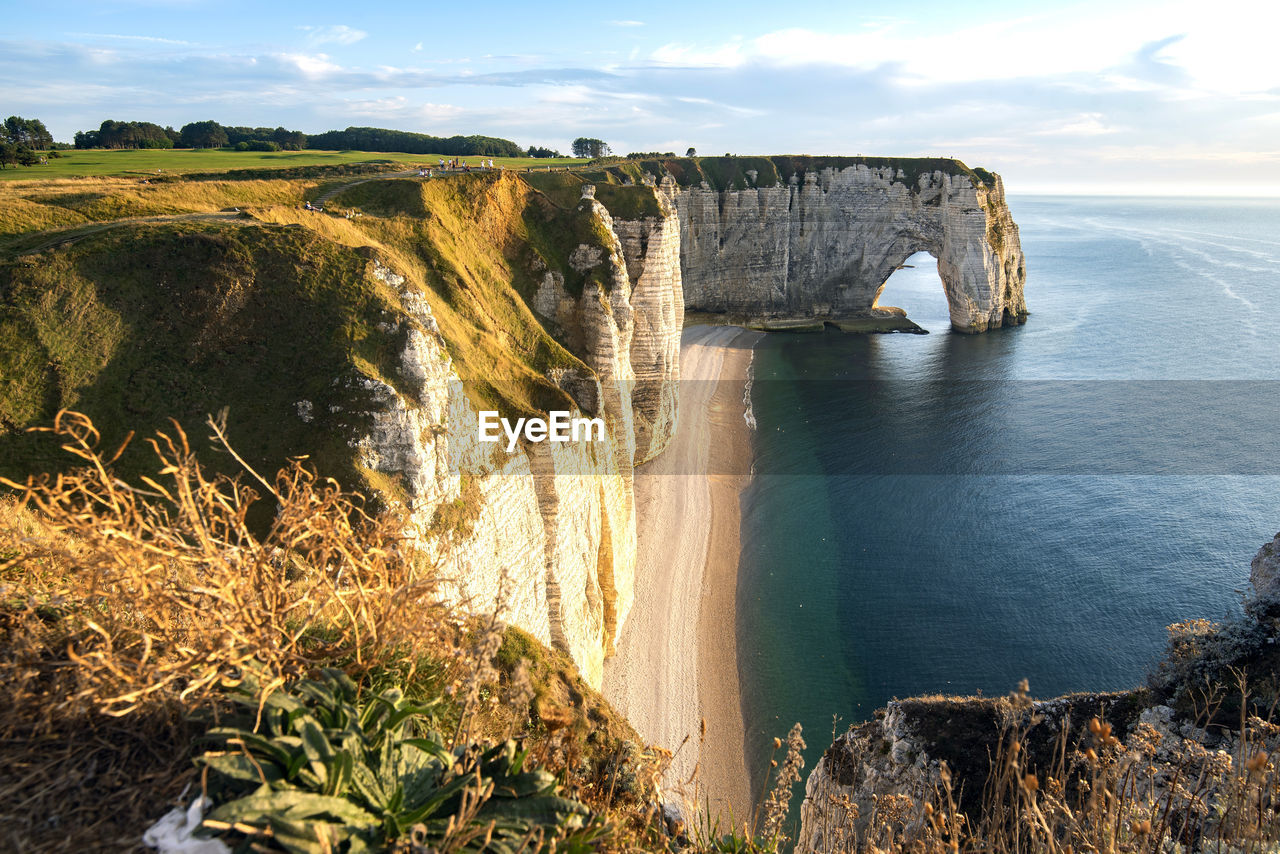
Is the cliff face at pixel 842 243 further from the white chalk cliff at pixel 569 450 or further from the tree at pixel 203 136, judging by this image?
the tree at pixel 203 136

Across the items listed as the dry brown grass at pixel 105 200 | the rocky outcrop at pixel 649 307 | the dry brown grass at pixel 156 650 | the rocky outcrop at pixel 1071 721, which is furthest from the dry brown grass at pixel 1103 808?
the rocky outcrop at pixel 649 307

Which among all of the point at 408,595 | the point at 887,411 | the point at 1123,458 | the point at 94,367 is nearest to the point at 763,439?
the point at 887,411

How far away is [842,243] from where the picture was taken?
93500 mm

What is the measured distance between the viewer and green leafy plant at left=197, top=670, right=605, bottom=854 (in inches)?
174

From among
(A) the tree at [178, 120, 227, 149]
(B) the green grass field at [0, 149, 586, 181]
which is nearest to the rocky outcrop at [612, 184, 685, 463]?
(B) the green grass field at [0, 149, 586, 181]

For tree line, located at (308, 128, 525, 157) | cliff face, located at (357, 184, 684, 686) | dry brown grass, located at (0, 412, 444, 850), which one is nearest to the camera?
dry brown grass, located at (0, 412, 444, 850)

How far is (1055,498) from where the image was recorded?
46688 millimetres

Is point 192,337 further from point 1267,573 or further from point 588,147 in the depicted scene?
point 588,147

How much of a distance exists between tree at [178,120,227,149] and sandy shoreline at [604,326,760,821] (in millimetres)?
60875

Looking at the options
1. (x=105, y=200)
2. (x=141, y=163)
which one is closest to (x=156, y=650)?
(x=105, y=200)

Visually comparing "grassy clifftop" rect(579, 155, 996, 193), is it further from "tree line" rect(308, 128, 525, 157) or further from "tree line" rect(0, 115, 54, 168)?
"tree line" rect(0, 115, 54, 168)

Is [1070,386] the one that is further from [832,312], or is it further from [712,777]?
[712,777]

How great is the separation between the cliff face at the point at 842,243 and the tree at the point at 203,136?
54.7m

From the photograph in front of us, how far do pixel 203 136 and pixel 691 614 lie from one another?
7636cm
